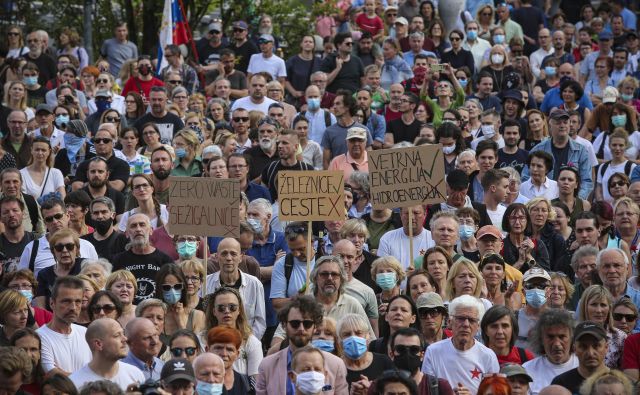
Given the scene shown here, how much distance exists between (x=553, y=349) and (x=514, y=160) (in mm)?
6979

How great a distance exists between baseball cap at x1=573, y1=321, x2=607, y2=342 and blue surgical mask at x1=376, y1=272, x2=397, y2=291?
2.16 m

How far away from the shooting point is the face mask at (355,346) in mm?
12156

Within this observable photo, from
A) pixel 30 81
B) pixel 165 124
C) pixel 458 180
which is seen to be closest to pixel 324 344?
pixel 458 180

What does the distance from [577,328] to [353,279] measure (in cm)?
250

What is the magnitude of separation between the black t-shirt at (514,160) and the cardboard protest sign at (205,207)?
17.1 feet

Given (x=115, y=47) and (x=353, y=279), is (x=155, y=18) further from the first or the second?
(x=353, y=279)

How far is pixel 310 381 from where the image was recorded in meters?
11.3

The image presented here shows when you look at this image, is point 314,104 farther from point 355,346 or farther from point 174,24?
point 355,346

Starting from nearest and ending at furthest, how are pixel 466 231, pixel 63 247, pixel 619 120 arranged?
pixel 63 247 → pixel 466 231 → pixel 619 120

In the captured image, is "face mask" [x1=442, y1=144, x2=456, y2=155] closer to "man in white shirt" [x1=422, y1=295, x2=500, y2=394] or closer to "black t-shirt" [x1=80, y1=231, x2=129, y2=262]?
"black t-shirt" [x1=80, y1=231, x2=129, y2=262]

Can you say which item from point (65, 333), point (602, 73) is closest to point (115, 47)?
point (602, 73)

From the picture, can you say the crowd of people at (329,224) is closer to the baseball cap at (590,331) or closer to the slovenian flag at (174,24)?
the baseball cap at (590,331)

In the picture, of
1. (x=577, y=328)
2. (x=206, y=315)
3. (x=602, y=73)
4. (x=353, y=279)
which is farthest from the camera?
(x=602, y=73)

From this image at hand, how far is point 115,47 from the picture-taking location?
2616 cm
